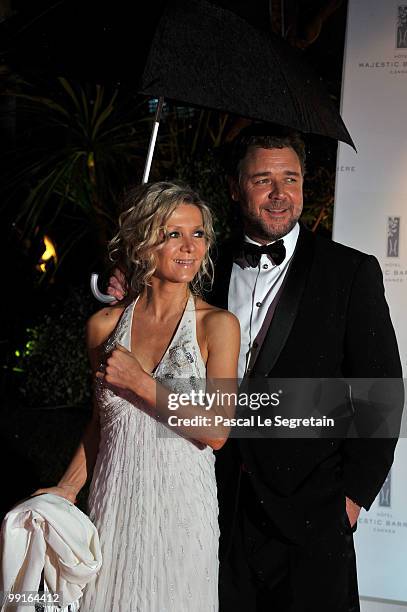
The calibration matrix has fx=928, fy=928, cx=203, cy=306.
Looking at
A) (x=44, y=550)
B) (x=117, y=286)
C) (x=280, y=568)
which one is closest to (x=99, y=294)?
(x=117, y=286)

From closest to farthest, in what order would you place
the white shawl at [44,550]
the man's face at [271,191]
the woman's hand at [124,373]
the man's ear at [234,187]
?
the white shawl at [44,550]
the woman's hand at [124,373]
the man's face at [271,191]
the man's ear at [234,187]

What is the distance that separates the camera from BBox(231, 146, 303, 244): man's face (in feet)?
10.0

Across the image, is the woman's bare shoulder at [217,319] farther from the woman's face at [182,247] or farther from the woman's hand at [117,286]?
the woman's hand at [117,286]

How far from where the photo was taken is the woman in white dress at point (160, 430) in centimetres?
255

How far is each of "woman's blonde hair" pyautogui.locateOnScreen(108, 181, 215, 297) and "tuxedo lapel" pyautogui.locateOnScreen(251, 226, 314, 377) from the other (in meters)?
0.33

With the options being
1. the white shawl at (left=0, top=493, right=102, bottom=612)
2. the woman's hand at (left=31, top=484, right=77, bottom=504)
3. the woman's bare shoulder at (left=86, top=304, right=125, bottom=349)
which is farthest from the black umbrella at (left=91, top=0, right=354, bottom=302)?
the white shawl at (left=0, top=493, right=102, bottom=612)

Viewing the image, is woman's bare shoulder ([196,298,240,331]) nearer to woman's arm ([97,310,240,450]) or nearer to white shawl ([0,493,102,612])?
woman's arm ([97,310,240,450])

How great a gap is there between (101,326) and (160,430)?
15.8 inches

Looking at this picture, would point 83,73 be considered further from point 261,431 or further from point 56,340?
point 56,340

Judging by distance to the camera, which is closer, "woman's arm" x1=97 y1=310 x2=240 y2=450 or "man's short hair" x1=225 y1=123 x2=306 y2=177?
"woman's arm" x1=97 y1=310 x2=240 y2=450

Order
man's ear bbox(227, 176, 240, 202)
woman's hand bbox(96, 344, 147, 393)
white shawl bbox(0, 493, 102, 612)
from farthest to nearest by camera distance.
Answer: man's ear bbox(227, 176, 240, 202), woman's hand bbox(96, 344, 147, 393), white shawl bbox(0, 493, 102, 612)

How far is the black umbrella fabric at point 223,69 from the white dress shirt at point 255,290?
1.45ft

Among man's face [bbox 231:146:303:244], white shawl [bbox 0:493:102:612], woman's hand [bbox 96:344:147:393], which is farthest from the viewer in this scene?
man's face [bbox 231:146:303:244]

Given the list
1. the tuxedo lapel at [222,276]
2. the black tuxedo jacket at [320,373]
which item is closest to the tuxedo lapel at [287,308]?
the black tuxedo jacket at [320,373]
